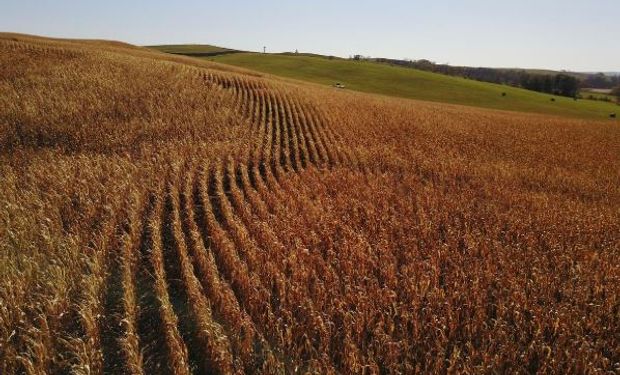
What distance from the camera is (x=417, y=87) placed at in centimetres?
6712

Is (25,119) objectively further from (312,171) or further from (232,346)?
(232,346)

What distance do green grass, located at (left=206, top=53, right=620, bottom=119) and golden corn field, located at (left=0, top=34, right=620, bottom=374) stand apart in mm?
47409

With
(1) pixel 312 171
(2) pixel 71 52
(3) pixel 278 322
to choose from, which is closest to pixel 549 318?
(3) pixel 278 322

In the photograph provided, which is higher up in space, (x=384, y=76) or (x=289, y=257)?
(x=384, y=76)

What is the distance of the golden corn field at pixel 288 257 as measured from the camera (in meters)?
5.14

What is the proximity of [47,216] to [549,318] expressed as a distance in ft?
28.3

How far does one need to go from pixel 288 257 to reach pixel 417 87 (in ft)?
211

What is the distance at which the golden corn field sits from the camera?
5137mm

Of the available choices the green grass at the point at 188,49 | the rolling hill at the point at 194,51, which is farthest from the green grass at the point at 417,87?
the green grass at the point at 188,49

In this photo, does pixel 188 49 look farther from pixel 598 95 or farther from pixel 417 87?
pixel 598 95

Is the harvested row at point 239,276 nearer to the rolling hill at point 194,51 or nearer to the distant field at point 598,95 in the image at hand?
the distant field at point 598,95

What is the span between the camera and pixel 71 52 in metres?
30.4

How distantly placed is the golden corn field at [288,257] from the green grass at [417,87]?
47.4m

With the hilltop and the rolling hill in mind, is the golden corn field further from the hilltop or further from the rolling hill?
the rolling hill
